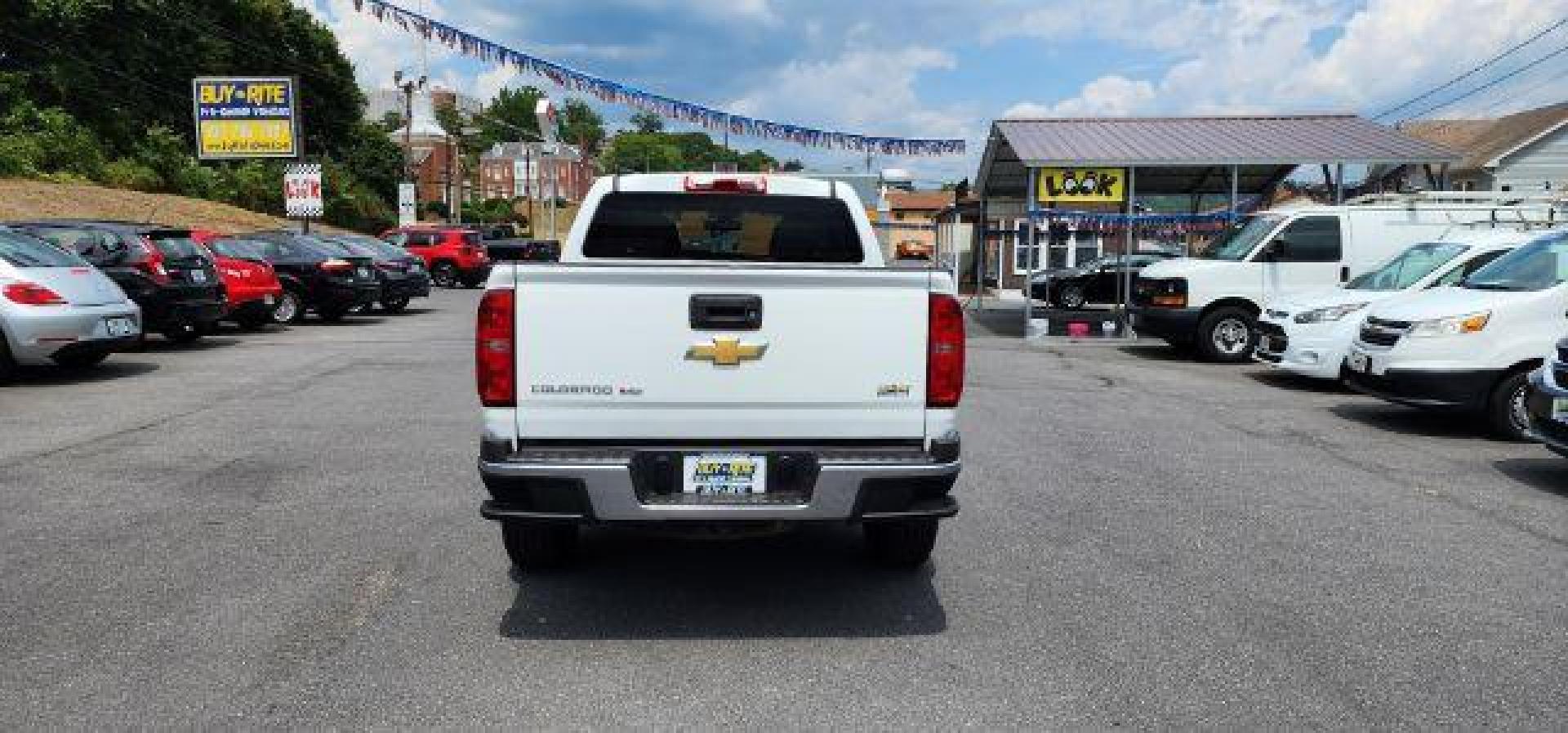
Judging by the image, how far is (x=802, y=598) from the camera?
5.07 metres

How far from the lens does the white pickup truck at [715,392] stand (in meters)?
4.26

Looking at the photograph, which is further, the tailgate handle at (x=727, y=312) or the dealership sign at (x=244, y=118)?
the dealership sign at (x=244, y=118)

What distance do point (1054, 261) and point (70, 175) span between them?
30746 mm

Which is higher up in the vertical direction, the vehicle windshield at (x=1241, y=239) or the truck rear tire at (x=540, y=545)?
the vehicle windshield at (x=1241, y=239)

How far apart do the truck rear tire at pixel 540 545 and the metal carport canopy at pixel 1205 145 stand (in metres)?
14.7

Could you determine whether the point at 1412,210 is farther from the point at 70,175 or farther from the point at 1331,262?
the point at 70,175

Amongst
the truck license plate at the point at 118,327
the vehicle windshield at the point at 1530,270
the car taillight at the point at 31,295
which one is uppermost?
the vehicle windshield at the point at 1530,270

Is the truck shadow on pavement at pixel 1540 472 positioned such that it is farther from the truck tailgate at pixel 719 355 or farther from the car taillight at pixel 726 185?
the car taillight at pixel 726 185

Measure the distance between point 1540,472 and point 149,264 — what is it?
14091mm

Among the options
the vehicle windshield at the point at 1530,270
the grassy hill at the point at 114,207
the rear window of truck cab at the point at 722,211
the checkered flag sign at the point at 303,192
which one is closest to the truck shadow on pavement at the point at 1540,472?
the vehicle windshield at the point at 1530,270

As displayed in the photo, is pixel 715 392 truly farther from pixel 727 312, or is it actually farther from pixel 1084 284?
pixel 1084 284

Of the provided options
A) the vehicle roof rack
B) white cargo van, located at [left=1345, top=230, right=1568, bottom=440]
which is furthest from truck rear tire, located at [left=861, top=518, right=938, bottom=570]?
the vehicle roof rack

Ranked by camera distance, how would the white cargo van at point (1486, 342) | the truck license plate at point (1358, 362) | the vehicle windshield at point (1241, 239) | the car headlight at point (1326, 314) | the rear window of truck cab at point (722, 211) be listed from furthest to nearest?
the vehicle windshield at point (1241, 239), the car headlight at point (1326, 314), the truck license plate at point (1358, 362), the white cargo van at point (1486, 342), the rear window of truck cab at point (722, 211)

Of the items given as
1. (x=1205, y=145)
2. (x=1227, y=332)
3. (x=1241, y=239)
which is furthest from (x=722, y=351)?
(x=1205, y=145)
